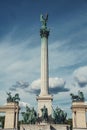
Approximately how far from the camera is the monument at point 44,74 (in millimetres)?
57819

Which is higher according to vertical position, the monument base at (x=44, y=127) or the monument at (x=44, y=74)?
the monument at (x=44, y=74)

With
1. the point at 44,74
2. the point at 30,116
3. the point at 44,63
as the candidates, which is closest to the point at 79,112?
the point at 44,74

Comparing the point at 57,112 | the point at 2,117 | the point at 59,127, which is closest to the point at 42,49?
the point at 57,112

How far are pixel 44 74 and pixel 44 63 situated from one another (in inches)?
104

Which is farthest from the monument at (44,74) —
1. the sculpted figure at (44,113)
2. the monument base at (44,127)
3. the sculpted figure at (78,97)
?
the sculpted figure at (78,97)

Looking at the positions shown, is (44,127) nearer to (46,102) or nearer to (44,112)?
(44,112)

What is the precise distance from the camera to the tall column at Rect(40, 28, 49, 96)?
2327 inches

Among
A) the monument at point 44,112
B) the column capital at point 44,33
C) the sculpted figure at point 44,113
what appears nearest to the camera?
the monument at point 44,112

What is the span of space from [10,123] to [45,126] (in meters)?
20.8

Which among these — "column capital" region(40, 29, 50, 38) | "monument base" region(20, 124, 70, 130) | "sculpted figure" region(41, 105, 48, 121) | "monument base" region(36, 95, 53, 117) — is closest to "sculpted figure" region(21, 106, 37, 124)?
"sculpted figure" region(41, 105, 48, 121)

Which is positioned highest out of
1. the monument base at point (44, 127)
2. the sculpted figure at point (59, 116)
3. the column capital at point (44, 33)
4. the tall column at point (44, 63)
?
the column capital at point (44, 33)

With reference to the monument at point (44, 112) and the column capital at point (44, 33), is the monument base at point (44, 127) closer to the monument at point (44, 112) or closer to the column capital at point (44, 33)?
the monument at point (44, 112)

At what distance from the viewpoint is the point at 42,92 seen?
5875 centimetres

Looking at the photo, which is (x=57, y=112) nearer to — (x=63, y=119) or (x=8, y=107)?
(x=63, y=119)
